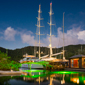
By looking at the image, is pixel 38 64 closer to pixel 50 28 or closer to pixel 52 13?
pixel 50 28

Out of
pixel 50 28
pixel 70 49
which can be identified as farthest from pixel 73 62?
pixel 70 49

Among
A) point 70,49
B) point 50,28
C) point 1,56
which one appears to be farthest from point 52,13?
point 70,49

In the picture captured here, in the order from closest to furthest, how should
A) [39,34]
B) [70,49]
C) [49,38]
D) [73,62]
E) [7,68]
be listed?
1. [7,68]
2. [73,62]
3. [49,38]
4. [39,34]
5. [70,49]

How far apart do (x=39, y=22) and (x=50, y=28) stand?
21.8ft

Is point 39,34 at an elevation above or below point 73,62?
above

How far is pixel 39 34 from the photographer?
53625 millimetres

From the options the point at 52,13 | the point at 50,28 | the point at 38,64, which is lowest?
the point at 38,64

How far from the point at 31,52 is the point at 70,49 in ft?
118

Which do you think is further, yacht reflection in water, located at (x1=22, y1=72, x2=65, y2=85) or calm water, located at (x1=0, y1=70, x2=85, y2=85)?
yacht reflection in water, located at (x1=22, y1=72, x2=65, y2=85)

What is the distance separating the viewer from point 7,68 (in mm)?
22219

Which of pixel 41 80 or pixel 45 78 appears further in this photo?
pixel 45 78

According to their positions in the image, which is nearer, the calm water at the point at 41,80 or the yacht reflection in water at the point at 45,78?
the calm water at the point at 41,80

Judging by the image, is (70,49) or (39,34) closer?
(39,34)

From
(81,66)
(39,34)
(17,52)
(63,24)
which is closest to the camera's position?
(81,66)
